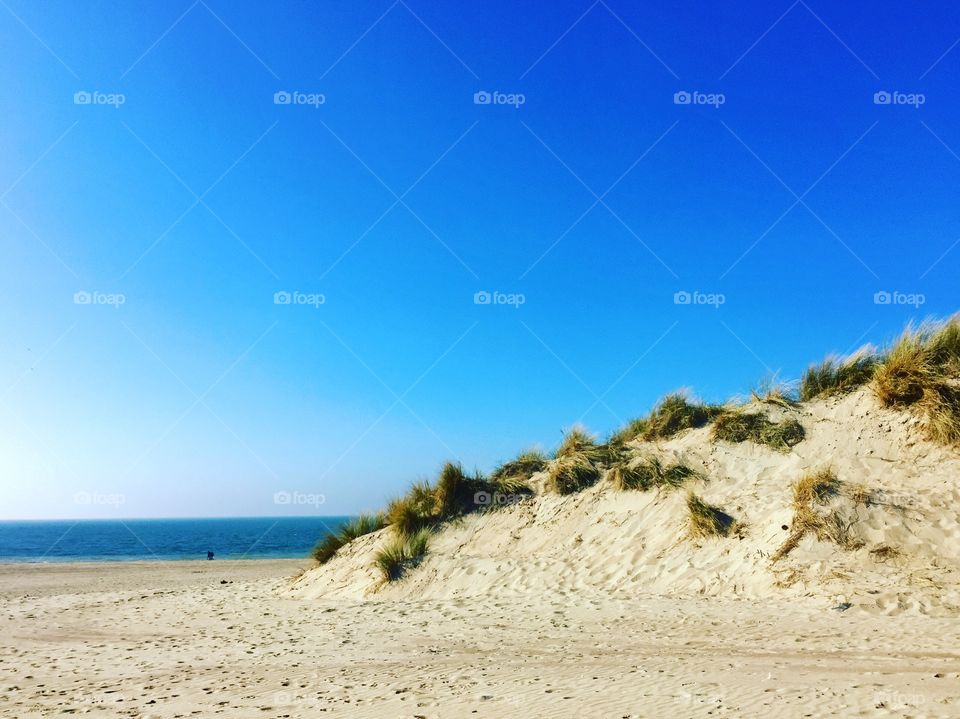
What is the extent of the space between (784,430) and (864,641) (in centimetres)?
775

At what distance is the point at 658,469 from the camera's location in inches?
590

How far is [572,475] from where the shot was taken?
629 inches

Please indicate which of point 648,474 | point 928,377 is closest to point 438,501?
point 648,474

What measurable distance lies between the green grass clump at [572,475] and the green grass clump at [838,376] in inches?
209

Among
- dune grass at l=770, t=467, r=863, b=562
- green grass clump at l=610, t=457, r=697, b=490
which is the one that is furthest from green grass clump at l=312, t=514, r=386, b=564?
dune grass at l=770, t=467, r=863, b=562

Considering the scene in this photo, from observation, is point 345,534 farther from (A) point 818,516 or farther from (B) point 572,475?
(A) point 818,516

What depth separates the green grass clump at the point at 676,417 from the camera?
16562 millimetres

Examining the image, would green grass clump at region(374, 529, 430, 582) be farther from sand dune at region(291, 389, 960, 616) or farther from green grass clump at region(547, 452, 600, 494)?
green grass clump at region(547, 452, 600, 494)

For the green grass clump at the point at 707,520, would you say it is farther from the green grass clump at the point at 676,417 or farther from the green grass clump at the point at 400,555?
the green grass clump at the point at 400,555

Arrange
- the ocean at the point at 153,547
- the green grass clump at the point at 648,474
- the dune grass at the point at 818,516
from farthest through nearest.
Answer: the ocean at the point at 153,547, the green grass clump at the point at 648,474, the dune grass at the point at 818,516

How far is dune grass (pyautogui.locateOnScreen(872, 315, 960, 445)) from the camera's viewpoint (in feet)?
41.3

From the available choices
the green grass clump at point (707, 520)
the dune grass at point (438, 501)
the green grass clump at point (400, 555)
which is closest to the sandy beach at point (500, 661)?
the green grass clump at point (400, 555)

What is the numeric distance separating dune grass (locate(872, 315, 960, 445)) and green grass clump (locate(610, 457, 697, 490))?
4.41m

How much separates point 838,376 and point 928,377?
2.57 m
